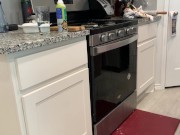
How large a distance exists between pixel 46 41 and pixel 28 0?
29.9 inches

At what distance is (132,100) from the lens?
2111 millimetres

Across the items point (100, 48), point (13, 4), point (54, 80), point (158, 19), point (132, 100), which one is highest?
point (13, 4)

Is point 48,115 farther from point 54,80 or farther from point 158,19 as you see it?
point 158,19

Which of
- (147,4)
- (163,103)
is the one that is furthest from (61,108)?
(147,4)

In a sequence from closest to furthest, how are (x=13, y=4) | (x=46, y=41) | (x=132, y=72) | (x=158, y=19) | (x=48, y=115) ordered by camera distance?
1. (x=46, y=41)
2. (x=48, y=115)
3. (x=13, y=4)
4. (x=132, y=72)
5. (x=158, y=19)

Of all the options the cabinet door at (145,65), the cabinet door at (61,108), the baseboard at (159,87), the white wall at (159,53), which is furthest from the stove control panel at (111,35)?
the baseboard at (159,87)

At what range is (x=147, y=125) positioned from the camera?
1.94 meters

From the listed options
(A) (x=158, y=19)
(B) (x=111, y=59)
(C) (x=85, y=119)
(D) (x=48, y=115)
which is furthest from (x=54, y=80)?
(A) (x=158, y=19)

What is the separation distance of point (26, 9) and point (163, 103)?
169 cm

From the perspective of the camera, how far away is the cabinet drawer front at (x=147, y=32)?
2092 millimetres

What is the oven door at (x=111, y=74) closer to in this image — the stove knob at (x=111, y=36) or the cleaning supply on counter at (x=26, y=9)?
the stove knob at (x=111, y=36)

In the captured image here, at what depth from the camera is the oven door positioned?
149 centimetres

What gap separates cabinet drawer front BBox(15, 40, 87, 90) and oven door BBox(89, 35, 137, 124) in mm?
138

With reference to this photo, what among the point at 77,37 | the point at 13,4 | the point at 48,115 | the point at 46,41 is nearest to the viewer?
the point at 46,41
